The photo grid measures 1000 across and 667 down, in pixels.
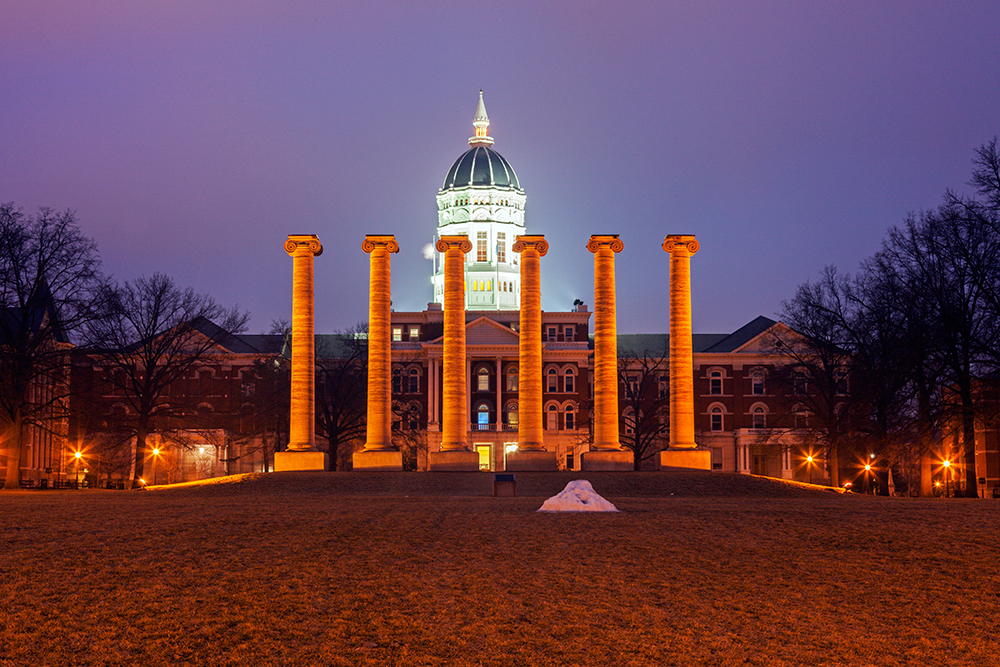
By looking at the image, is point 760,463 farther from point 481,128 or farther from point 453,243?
point 481,128

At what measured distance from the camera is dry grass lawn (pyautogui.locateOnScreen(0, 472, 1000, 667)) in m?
15.3

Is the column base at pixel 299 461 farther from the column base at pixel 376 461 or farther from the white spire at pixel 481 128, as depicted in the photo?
the white spire at pixel 481 128

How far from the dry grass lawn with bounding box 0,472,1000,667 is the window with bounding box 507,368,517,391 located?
73.7 m

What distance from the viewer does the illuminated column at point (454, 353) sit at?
2363 inches

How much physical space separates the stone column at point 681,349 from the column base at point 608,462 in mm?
2750

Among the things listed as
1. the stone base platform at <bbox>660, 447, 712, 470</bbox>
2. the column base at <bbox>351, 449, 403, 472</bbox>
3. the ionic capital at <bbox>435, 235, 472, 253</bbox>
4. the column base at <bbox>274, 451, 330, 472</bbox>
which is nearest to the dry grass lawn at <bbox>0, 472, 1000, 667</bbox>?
the stone base platform at <bbox>660, 447, 712, 470</bbox>

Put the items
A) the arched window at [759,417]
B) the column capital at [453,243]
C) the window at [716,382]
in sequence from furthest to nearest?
the window at [716,382] → the arched window at [759,417] → the column capital at [453,243]

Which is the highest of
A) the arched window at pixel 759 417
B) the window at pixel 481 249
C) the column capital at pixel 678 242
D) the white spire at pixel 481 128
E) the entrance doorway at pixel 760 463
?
the white spire at pixel 481 128

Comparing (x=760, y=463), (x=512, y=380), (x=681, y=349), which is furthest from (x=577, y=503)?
(x=760, y=463)

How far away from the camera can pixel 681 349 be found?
58094 mm

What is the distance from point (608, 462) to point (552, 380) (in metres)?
48.1

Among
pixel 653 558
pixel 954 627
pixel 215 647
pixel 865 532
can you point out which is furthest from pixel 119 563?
pixel 865 532

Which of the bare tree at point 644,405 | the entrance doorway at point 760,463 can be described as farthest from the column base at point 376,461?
the entrance doorway at point 760,463

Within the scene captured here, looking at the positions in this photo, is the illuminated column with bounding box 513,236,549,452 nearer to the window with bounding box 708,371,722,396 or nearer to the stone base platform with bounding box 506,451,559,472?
the stone base platform with bounding box 506,451,559,472
